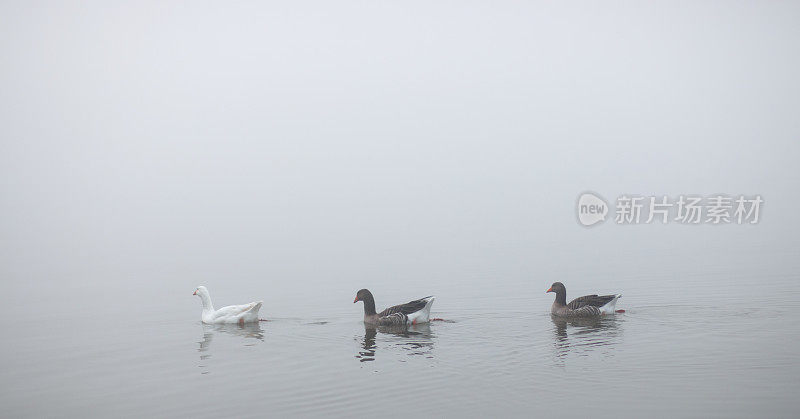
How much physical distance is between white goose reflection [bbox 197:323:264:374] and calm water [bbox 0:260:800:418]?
110mm

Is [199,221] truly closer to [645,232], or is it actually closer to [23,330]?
[645,232]

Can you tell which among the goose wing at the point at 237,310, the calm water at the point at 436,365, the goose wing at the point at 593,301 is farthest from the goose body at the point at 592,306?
the goose wing at the point at 237,310

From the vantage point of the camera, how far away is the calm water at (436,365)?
1530cm

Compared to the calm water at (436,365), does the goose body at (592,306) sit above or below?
above

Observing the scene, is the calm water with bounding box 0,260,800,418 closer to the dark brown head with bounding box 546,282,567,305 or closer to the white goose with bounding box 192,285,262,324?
the white goose with bounding box 192,285,262,324

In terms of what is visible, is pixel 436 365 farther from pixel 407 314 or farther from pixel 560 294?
pixel 560 294

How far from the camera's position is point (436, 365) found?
724 inches

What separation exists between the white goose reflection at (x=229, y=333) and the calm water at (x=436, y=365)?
0.11 metres

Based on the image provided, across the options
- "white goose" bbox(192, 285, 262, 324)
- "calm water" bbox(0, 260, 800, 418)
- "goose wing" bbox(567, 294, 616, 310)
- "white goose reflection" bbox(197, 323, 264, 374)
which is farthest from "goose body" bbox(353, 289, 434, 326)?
"goose wing" bbox(567, 294, 616, 310)

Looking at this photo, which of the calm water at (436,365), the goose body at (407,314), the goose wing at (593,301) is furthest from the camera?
the goose wing at (593,301)

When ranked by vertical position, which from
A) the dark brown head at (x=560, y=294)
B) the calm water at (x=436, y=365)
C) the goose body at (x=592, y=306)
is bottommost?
the calm water at (x=436, y=365)

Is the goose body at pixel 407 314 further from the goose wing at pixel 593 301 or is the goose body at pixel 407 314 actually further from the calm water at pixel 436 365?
the goose wing at pixel 593 301

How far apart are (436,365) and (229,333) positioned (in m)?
8.23

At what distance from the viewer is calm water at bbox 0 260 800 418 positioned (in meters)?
15.3
